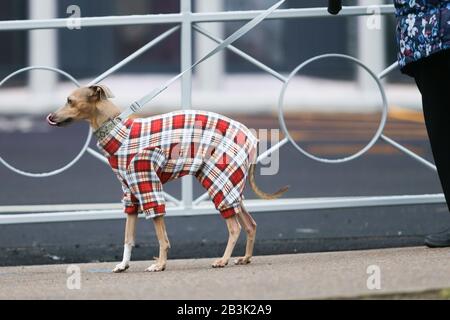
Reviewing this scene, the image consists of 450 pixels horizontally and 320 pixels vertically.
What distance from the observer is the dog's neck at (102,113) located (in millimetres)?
6176

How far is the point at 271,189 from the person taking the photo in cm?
1043

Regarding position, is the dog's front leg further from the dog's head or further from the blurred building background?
the blurred building background

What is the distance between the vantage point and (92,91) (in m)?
6.19

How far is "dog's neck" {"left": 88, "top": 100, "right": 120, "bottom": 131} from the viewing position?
6.18m

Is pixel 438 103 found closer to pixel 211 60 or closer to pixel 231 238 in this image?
pixel 231 238

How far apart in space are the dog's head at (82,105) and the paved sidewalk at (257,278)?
31.6 inches

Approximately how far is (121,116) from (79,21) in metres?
1.17

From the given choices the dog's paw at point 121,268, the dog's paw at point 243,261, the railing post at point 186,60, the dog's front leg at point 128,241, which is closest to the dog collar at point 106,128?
the dog's front leg at point 128,241

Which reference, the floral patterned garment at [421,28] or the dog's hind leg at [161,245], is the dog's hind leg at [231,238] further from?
the floral patterned garment at [421,28]

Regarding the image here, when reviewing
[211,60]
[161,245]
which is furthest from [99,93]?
[211,60]
